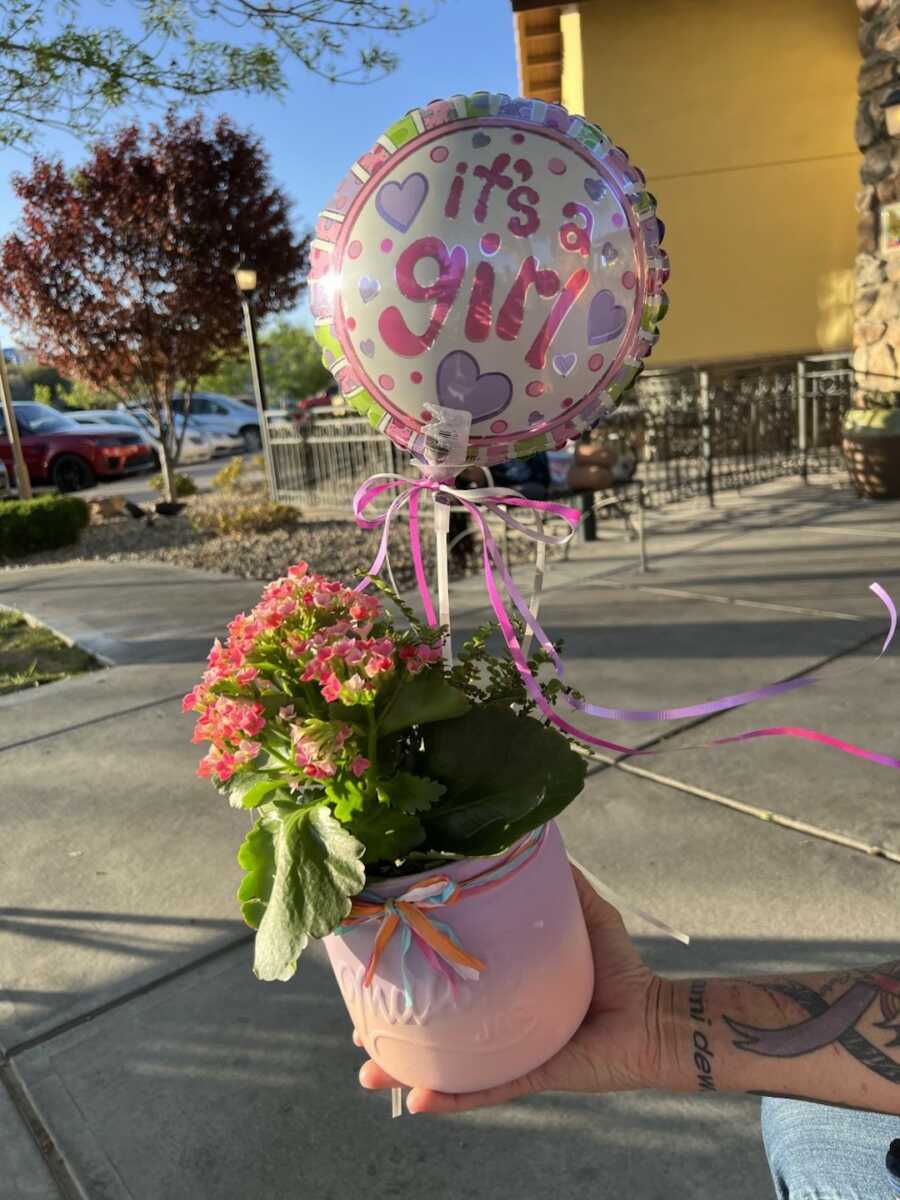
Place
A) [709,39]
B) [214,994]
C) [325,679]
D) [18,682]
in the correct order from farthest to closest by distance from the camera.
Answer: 1. [709,39]
2. [18,682]
3. [214,994]
4. [325,679]

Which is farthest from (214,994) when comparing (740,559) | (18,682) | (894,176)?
(894,176)

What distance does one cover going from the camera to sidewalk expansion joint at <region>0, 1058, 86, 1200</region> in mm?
1682

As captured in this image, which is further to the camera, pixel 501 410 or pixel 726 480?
pixel 726 480

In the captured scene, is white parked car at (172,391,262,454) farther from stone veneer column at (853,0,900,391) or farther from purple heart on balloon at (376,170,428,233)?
purple heart on balloon at (376,170,428,233)

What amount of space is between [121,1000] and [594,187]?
201 cm

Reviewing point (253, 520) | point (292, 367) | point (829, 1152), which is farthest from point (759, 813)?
point (292, 367)

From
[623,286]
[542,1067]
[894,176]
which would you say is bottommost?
[542,1067]

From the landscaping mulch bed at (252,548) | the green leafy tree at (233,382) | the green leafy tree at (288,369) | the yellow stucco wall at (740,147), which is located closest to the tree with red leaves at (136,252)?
the landscaping mulch bed at (252,548)

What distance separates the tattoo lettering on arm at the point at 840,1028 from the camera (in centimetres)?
110

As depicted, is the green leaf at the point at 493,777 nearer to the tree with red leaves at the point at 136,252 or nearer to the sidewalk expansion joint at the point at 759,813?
the sidewalk expansion joint at the point at 759,813

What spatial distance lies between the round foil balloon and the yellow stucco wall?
32.6 ft

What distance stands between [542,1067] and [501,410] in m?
0.91

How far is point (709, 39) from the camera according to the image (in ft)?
33.6

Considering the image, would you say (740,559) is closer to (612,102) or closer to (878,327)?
(878,327)
